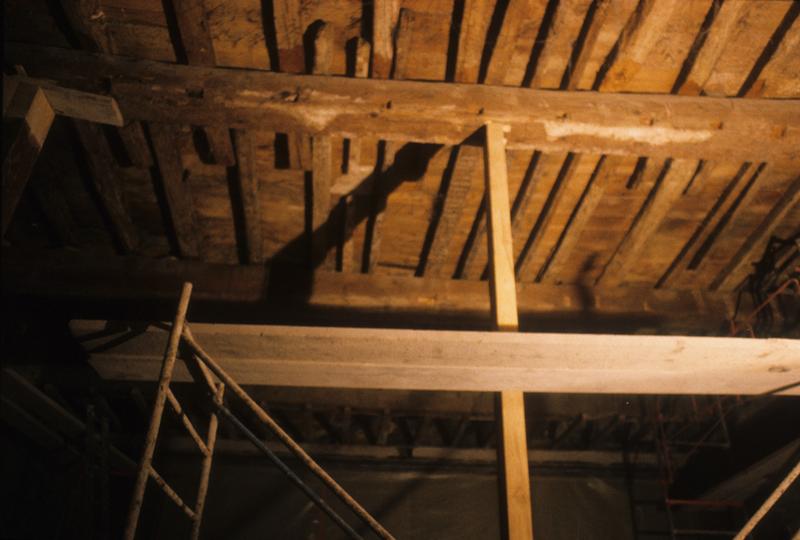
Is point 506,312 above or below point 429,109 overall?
below

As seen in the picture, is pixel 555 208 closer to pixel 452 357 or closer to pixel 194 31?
pixel 452 357

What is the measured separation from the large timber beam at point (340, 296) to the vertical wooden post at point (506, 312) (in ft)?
7.15

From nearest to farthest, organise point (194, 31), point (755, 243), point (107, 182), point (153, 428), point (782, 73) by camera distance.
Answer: point (153, 428), point (194, 31), point (782, 73), point (107, 182), point (755, 243)

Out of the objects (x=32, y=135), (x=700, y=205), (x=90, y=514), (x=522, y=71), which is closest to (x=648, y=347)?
(x=522, y=71)

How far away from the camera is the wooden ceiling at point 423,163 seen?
343 cm

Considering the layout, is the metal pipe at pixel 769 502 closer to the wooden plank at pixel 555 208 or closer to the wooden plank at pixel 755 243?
the wooden plank at pixel 555 208

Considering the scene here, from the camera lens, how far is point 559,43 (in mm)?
3592

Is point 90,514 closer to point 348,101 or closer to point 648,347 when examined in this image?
point 348,101

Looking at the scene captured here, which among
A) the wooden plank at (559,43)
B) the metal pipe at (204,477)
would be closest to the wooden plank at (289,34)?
the wooden plank at (559,43)

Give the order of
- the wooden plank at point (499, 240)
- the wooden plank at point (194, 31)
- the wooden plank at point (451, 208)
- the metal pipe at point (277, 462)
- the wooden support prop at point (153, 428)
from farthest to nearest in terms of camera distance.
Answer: the wooden plank at point (451, 208), the wooden plank at point (194, 31), the wooden plank at point (499, 240), the metal pipe at point (277, 462), the wooden support prop at point (153, 428)

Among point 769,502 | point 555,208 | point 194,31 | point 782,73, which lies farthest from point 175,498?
point 782,73

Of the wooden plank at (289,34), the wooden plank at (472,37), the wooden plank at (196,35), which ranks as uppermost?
the wooden plank at (472,37)

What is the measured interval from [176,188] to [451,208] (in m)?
2.27

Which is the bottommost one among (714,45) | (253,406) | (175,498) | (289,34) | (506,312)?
(175,498)
